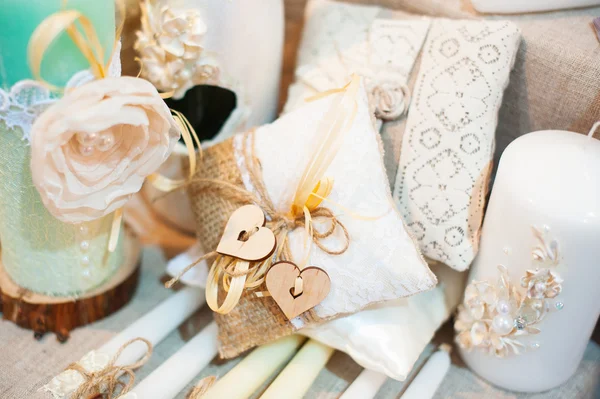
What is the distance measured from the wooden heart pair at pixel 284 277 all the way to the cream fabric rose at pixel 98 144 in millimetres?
141

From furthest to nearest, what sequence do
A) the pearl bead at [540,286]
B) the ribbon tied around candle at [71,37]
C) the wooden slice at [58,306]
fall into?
the wooden slice at [58,306] < the pearl bead at [540,286] < the ribbon tied around candle at [71,37]

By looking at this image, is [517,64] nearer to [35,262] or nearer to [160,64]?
[160,64]

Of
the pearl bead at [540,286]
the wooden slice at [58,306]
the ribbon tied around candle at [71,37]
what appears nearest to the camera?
the ribbon tied around candle at [71,37]

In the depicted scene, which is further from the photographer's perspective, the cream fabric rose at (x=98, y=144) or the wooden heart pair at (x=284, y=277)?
the wooden heart pair at (x=284, y=277)

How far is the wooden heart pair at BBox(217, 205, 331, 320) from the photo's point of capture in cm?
62

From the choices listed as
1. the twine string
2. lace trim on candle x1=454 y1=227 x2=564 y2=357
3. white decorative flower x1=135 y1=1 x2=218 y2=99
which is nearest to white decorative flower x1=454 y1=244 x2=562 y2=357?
lace trim on candle x1=454 y1=227 x2=564 y2=357

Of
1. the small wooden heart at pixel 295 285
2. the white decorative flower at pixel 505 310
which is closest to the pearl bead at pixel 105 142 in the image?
the small wooden heart at pixel 295 285

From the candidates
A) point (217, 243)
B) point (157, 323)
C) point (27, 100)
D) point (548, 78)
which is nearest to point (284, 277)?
point (217, 243)

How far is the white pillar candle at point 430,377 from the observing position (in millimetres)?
695

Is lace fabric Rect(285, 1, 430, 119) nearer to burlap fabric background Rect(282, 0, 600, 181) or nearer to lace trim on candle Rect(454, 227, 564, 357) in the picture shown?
burlap fabric background Rect(282, 0, 600, 181)

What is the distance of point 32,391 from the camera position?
0.67 metres

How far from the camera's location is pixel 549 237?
1.97ft

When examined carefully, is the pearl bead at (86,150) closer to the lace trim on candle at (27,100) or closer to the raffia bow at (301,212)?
the lace trim on candle at (27,100)

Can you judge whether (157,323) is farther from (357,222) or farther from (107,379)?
(357,222)
